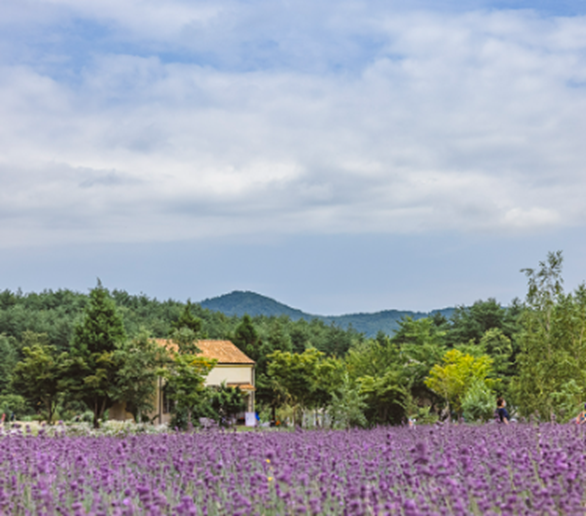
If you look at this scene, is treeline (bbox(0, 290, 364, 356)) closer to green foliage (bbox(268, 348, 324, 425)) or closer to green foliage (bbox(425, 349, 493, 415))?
green foliage (bbox(268, 348, 324, 425))

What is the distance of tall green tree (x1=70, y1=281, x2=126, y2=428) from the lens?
32.5 m

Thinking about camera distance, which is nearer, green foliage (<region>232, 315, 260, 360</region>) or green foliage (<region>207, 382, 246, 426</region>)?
green foliage (<region>207, 382, 246, 426</region>)

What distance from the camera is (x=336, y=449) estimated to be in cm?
890

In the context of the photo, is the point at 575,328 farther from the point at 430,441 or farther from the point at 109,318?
the point at 109,318

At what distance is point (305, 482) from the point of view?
498 cm

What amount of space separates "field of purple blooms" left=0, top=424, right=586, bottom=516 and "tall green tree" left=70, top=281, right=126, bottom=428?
24337mm

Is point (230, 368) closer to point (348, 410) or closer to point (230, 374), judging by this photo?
point (230, 374)

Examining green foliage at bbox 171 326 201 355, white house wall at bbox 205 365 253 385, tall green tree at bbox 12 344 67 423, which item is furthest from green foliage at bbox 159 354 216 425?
white house wall at bbox 205 365 253 385

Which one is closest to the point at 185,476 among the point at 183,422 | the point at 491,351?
the point at 183,422

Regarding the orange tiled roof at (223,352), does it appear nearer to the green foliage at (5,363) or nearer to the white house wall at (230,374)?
the white house wall at (230,374)

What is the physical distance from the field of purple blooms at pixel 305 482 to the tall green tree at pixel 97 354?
2434 centimetres

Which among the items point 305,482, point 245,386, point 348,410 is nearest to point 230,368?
point 245,386

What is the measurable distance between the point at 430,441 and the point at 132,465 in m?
3.94

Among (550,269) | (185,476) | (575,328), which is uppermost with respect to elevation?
(550,269)
